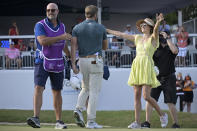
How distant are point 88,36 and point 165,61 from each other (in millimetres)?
2853

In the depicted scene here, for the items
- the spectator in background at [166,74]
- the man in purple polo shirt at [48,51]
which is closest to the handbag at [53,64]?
the man in purple polo shirt at [48,51]

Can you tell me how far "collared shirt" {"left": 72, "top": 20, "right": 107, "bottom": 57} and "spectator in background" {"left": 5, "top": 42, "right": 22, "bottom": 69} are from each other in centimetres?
935

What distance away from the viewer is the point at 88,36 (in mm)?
9938

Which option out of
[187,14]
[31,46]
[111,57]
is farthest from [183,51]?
[187,14]

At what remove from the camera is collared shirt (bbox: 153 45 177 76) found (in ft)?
40.1

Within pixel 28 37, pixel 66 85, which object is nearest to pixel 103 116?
pixel 66 85

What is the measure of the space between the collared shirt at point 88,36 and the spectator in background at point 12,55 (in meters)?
9.35

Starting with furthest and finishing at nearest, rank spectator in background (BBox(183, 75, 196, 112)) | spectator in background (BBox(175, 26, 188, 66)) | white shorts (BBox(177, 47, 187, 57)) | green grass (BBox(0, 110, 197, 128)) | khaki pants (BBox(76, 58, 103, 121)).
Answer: spectator in background (BBox(175, 26, 188, 66))
white shorts (BBox(177, 47, 187, 57))
spectator in background (BBox(183, 75, 196, 112))
green grass (BBox(0, 110, 197, 128))
khaki pants (BBox(76, 58, 103, 121))

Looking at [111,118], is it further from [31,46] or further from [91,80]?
[31,46]

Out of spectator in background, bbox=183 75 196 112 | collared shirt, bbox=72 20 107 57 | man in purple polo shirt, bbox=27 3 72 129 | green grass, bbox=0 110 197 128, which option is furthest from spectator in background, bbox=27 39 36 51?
man in purple polo shirt, bbox=27 3 72 129

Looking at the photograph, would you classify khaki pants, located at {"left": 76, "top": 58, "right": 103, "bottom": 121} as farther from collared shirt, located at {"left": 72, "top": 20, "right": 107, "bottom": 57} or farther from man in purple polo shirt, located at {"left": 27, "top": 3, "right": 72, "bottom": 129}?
man in purple polo shirt, located at {"left": 27, "top": 3, "right": 72, "bottom": 129}

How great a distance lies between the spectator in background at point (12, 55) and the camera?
750 inches

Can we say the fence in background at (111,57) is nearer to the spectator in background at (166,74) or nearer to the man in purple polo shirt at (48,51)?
the spectator in background at (166,74)

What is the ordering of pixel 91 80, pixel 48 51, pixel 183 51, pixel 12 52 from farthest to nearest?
pixel 183 51, pixel 12 52, pixel 91 80, pixel 48 51
